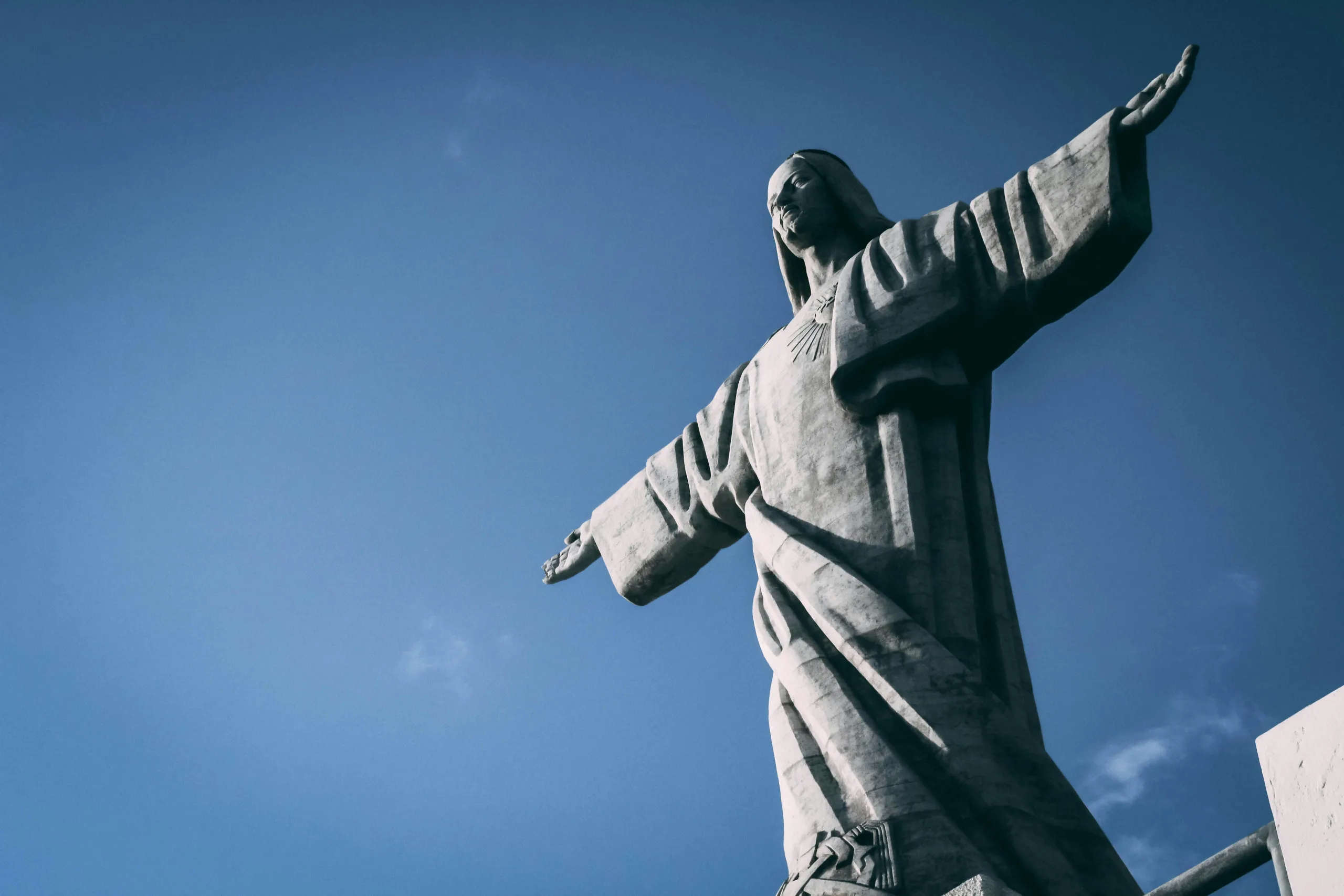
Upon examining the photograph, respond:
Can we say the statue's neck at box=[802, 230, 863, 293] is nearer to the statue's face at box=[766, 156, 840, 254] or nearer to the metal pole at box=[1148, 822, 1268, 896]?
the statue's face at box=[766, 156, 840, 254]

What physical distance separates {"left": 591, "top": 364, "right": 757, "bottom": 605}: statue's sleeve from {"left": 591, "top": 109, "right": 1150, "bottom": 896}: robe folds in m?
0.03

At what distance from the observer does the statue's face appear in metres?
8.10

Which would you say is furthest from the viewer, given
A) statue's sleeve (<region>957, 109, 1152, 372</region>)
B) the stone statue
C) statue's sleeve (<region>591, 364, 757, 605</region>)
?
statue's sleeve (<region>591, 364, 757, 605</region>)

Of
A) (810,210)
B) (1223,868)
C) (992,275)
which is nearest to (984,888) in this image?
(1223,868)

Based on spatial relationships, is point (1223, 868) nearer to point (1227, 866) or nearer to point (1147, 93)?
point (1227, 866)

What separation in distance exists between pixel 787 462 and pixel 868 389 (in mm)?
620

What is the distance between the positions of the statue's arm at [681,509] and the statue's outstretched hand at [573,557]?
12mm

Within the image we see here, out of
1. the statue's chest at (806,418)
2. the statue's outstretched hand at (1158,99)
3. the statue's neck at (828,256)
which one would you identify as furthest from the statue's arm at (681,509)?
the statue's outstretched hand at (1158,99)

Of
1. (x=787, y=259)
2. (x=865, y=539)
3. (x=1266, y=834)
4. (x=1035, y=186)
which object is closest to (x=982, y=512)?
(x=865, y=539)

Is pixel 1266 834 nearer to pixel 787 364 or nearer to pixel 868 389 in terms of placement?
pixel 868 389

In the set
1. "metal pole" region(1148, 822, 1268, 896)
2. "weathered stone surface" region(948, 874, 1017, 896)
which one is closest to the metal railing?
"metal pole" region(1148, 822, 1268, 896)

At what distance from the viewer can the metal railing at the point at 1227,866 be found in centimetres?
361

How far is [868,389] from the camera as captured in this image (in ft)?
22.5

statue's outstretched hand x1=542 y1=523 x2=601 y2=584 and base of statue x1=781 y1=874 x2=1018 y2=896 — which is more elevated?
statue's outstretched hand x1=542 y1=523 x2=601 y2=584
